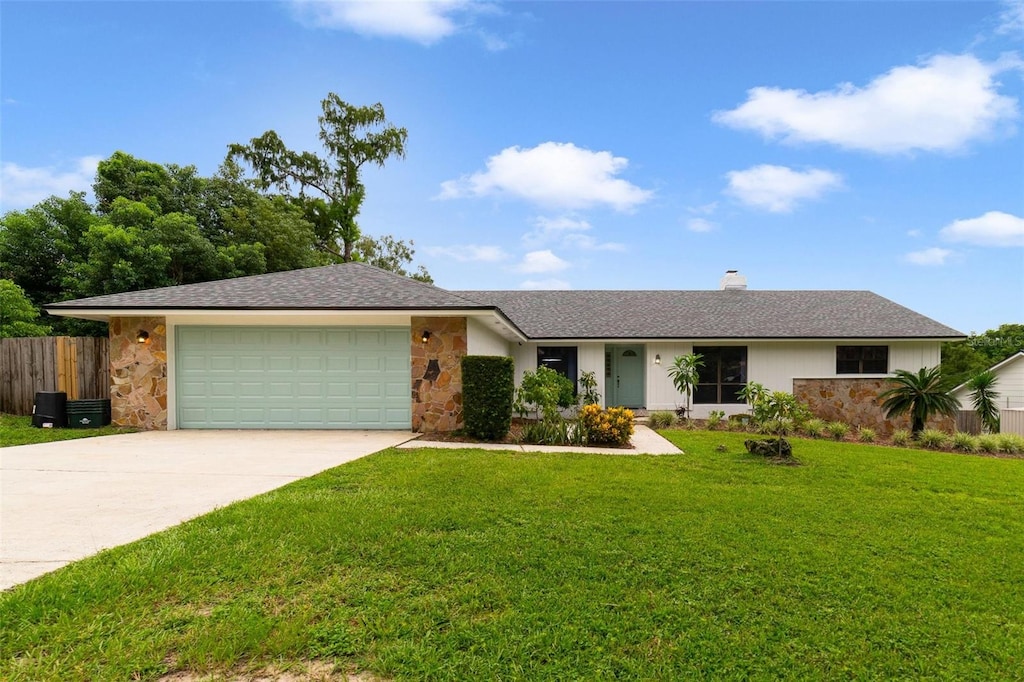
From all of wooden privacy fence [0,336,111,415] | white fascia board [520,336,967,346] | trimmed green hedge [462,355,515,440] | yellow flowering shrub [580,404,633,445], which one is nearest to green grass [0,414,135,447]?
wooden privacy fence [0,336,111,415]

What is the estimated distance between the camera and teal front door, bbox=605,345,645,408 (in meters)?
15.1

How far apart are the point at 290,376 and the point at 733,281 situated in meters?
17.0

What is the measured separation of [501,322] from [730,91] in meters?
9.81

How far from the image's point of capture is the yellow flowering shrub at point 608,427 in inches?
348

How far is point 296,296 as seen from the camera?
32.2 ft

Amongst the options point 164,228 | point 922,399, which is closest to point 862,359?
point 922,399

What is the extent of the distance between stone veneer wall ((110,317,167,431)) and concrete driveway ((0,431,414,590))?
0.83 m

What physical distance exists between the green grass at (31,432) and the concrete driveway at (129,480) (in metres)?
0.54

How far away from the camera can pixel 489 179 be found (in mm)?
19969

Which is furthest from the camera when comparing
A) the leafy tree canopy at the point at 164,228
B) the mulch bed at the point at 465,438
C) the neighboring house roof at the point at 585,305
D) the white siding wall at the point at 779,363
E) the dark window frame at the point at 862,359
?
the leafy tree canopy at the point at 164,228

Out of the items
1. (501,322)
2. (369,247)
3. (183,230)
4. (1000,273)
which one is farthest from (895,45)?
(369,247)

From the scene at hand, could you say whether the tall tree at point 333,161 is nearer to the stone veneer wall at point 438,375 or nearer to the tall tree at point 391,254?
the tall tree at point 391,254

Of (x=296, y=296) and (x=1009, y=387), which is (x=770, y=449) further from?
(x=1009, y=387)

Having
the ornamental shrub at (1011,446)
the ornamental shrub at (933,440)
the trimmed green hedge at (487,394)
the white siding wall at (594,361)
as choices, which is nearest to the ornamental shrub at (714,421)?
the white siding wall at (594,361)
